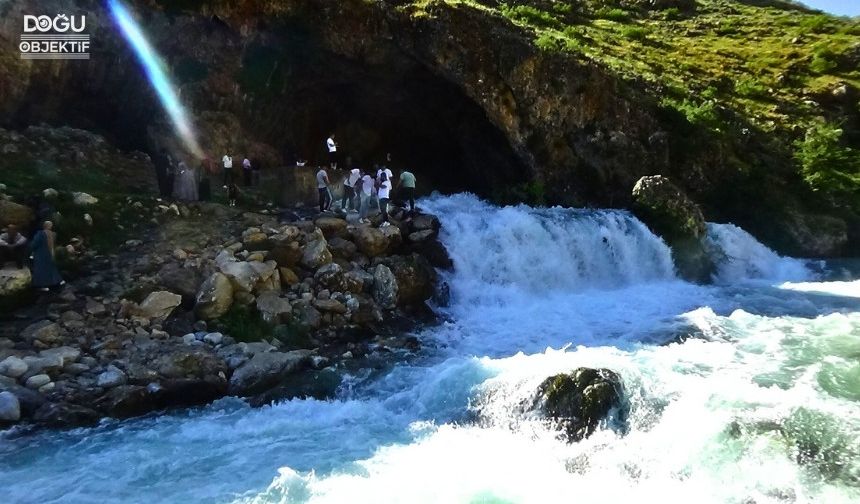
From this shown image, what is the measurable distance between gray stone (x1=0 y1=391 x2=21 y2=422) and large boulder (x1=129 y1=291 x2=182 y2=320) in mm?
2769

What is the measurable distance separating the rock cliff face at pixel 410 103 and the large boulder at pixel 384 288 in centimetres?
846

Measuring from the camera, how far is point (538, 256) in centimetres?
1773

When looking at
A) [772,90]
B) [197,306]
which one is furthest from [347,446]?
[772,90]

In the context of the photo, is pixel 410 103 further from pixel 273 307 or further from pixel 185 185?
pixel 273 307

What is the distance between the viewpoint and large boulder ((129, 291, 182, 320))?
11643 mm

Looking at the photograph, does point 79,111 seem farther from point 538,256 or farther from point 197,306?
point 538,256

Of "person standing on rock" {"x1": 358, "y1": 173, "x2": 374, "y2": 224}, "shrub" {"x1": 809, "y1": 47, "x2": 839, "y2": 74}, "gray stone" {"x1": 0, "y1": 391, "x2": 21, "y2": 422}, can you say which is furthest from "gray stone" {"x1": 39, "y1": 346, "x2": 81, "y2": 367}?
"shrub" {"x1": 809, "y1": 47, "x2": 839, "y2": 74}

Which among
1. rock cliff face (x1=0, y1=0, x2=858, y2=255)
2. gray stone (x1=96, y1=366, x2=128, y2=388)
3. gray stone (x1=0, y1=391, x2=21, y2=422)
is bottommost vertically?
gray stone (x1=0, y1=391, x2=21, y2=422)

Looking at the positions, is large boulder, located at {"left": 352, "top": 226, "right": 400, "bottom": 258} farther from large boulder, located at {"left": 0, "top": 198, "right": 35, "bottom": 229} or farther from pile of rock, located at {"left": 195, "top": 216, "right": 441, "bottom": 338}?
large boulder, located at {"left": 0, "top": 198, "right": 35, "bottom": 229}

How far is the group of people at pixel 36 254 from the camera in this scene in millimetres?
11594

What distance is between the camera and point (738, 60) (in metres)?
38.1

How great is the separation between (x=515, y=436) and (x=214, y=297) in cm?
690

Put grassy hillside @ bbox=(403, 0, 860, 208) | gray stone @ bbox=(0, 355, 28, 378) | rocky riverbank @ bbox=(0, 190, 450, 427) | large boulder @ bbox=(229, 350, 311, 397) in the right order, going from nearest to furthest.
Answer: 1. gray stone @ bbox=(0, 355, 28, 378)
2. rocky riverbank @ bbox=(0, 190, 450, 427)
3. large boulder @ bbox=(229, 350, 311, 397)
4. grassy hillside @ bbox=(403, 0, 860, 208)

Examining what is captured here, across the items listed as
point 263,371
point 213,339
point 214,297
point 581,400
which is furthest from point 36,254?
point 581,400
